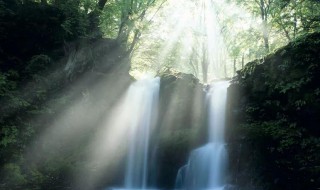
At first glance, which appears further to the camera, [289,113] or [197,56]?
[197,56]

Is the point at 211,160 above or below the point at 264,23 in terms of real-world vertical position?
below

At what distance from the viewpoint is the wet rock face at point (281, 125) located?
459 inches

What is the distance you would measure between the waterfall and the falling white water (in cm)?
241

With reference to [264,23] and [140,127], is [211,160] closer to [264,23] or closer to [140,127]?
[140,127]

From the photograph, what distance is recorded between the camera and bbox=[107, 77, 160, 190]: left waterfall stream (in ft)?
55.9

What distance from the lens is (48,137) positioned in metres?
15.9

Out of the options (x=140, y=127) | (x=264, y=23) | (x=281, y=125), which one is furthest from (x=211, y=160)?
(x=264, y=23)

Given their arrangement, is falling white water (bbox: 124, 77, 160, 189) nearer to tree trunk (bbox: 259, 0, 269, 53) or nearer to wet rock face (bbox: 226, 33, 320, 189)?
wet rock face (bbox: 226, 33, 320, 189)

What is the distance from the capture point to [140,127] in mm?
18609

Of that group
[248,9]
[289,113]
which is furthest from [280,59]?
[248,9]

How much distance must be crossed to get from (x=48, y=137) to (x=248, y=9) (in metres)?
18.9

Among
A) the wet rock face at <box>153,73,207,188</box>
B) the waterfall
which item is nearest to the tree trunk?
the wet rock face at <box>153,73,207,188</box>

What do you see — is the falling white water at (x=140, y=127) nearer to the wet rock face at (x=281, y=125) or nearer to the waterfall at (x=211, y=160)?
the waterfall at (x=211, y=160)

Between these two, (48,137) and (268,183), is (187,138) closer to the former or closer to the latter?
(268,183)
